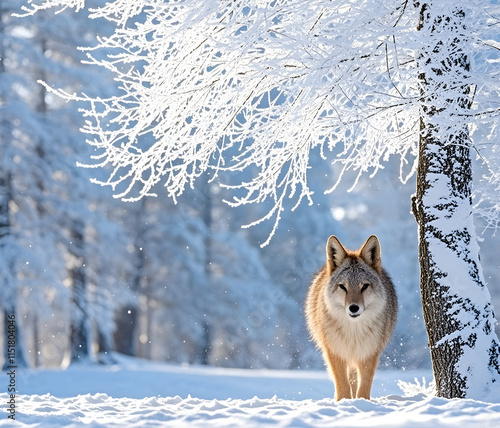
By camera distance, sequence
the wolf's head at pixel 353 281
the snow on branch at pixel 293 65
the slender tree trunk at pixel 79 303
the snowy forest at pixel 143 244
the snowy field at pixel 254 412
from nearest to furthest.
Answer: the snowy field at pixel 254 412 < the snow on branch at pixel 293 65 < the wolf's head at pixel 353 281 < the snowy forest at pixel 143 244 < the slender tree trunk at pixel 79 303

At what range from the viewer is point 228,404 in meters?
6.56

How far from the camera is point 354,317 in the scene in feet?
22.5

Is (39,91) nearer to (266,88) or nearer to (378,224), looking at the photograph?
(266,88)

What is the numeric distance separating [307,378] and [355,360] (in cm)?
1154

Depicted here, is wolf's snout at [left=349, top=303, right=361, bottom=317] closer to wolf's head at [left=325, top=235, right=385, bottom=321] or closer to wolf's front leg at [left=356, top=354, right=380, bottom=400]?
wolf's head at [left=325, top=235, right=385, bottom=321]

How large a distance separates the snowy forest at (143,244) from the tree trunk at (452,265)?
834 centimetres

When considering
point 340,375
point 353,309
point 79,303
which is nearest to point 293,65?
point 353,309

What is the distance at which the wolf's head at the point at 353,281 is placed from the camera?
6.82 metres

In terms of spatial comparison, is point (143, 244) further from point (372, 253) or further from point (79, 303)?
point (372, 253)

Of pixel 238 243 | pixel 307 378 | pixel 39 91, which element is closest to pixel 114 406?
pixel 307 378

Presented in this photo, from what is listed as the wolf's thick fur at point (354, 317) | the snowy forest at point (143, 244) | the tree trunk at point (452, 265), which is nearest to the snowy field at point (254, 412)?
the wolf's thick fur at point (354, 317)

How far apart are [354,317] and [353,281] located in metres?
0.35

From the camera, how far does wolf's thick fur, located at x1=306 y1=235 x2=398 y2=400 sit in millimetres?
6914

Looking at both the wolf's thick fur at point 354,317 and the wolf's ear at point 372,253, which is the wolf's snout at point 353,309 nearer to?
the wolf's thick fur at point 354,317
